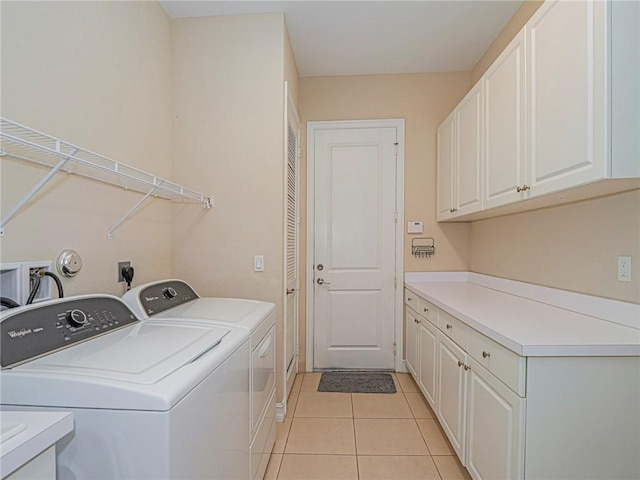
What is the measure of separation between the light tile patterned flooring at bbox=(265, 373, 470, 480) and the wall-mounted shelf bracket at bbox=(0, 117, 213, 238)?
1.62 meters

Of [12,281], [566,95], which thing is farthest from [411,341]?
[12,281]

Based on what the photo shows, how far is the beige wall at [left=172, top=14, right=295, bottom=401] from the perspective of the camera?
7.41 ft

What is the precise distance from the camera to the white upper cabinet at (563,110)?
45.4 inches

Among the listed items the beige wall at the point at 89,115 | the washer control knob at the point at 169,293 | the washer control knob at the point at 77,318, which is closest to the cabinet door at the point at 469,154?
the washer control knob at the point at 169,293

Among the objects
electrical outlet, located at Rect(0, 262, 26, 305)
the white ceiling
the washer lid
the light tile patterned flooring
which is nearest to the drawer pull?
the washer lid

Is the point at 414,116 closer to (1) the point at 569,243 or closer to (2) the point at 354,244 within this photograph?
(2) the point at 354,244

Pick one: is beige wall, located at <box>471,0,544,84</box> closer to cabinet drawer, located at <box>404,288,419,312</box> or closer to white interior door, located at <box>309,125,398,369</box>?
white interior door, located at <box>309,125,398,369</box>

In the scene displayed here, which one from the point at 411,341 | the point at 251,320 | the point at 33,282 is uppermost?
the point at 33,282

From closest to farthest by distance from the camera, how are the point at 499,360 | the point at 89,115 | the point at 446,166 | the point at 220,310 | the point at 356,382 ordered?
the point at 499,360, the point at 89,115, the point at 220,310, the point at 446,166, the point at 356,382

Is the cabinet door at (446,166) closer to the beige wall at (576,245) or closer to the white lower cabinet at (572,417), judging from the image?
the beige wall at (576,245)

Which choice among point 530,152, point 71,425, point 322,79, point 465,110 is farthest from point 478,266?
point 71,425

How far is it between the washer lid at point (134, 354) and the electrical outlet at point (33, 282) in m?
0.33

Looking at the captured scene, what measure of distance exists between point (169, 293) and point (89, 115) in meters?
0.93

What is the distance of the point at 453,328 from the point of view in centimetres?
187
